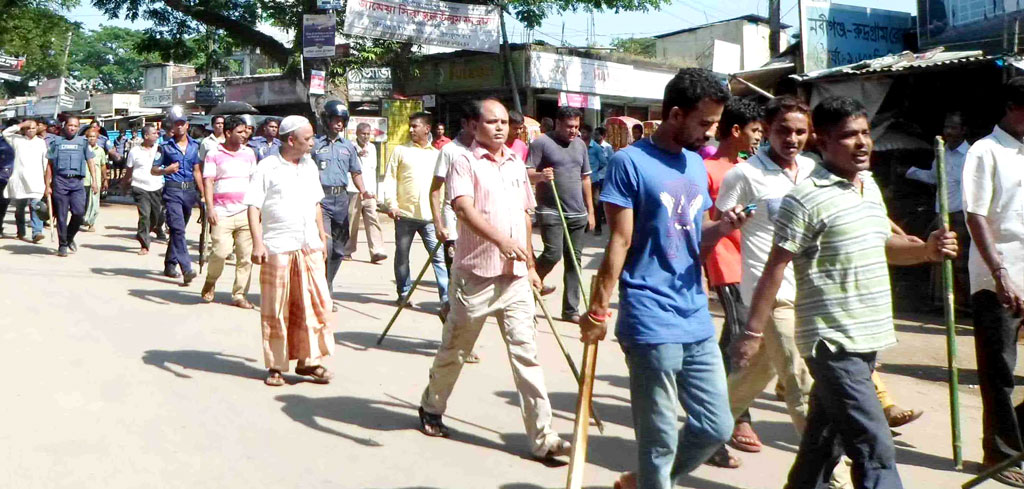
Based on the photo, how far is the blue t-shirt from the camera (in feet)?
12.2

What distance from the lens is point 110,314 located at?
8977mm

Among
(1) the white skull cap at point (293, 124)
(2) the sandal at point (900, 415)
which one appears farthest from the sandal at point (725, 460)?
(1) the white skull cap at point (293, 124)

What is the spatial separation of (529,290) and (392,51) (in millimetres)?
17896

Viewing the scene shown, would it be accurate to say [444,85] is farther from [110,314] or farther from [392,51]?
[110,314]

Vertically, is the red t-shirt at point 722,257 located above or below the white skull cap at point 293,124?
below

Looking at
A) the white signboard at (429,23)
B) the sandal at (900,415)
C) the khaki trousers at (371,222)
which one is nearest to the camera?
the sandal at (900,415)

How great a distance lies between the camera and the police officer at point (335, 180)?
9.25 metres

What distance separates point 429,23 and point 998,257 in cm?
1726

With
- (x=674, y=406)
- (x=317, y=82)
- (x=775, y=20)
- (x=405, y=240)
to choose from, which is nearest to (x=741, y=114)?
(x=674, y=406)

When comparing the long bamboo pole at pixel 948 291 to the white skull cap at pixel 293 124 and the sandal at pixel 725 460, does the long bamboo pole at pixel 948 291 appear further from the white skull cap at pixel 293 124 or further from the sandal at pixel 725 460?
the white skull cap at pixel 293 124

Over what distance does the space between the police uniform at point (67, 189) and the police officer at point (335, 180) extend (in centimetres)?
505

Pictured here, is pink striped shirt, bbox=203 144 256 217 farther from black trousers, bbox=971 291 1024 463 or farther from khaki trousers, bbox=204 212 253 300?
black trousers, bbox=971 291 1024 463

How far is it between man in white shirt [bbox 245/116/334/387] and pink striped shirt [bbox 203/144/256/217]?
313 centimetres

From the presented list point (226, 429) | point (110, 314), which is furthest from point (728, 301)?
point (110, 314)
